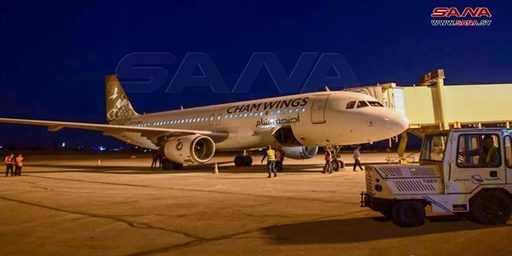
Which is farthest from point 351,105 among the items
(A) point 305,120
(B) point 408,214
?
(B) point 408,214

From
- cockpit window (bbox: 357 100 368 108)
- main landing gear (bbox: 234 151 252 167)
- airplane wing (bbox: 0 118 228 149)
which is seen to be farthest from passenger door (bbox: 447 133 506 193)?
main landing gear (bbox: 234 151 252 167)

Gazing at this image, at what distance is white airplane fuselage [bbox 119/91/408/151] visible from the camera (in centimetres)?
1788

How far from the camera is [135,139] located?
29.5 metres

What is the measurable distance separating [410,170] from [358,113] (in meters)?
10.7

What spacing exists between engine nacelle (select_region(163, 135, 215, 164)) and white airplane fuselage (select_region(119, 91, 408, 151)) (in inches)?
66.5

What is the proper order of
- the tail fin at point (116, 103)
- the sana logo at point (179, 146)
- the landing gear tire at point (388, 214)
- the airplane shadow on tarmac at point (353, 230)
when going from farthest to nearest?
1. the tail fin at point (116, 103)
2. the sana logo at point (179, 146)
3. the landing gear tire at point (388, 214)
4. the airplane shadow on tarmac at point (353, 230)

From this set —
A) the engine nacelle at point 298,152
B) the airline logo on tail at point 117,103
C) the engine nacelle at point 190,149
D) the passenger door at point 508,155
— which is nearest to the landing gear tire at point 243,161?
the engine nacelle at point 298,152

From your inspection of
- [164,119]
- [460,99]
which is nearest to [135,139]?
[164,119]

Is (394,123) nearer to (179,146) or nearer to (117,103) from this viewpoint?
(179,146)

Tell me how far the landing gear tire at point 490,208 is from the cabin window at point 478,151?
1.54 feet

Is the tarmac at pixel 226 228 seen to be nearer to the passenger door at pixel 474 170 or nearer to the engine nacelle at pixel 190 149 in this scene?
the passenger door at pixel 474 170

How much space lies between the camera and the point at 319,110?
19078mm

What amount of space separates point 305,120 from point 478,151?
12178 mm

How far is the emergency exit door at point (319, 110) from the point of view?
18.9 m
